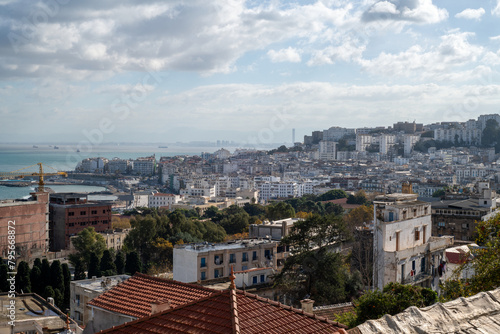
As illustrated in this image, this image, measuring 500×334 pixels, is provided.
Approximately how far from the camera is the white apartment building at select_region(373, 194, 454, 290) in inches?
420

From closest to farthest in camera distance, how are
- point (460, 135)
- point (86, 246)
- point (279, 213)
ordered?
point (86, 246), point (279, 213), point (460, 135)

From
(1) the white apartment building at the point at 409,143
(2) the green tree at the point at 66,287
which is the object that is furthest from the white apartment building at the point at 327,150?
(2) the green tree at the point at 66,287

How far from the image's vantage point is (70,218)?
30.2m

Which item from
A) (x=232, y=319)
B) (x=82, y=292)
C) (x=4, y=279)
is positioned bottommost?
(x=4, y=279)

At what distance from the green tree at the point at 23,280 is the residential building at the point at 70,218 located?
1397cm

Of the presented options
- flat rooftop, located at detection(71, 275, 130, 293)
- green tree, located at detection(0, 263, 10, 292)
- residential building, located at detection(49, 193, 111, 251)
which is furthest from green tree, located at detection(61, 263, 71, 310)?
residential building, located at detection(49, 193, 111, 251)

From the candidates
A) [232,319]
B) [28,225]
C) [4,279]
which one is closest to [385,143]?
[28,225]

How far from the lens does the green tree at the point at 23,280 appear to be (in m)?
15.0

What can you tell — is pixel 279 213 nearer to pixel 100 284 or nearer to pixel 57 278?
pixel 57 278

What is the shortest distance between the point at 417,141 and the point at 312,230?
80.7 metres

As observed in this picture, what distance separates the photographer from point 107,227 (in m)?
32.1

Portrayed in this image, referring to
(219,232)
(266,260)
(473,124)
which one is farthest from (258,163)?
(266,260)

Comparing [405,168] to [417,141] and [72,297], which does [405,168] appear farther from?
[72,297]

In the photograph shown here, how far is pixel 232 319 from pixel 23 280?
13.8 metres
